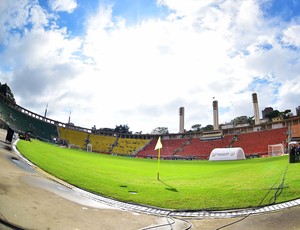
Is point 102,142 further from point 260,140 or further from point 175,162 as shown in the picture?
point 260,140

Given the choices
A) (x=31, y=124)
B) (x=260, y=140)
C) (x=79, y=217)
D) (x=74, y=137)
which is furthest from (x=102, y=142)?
(x=79, y=217)

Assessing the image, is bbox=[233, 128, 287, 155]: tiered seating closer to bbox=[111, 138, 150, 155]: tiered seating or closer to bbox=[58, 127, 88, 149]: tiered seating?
bbox=[111, 138, 150, 155]: tiered seating

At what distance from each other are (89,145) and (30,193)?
209ft

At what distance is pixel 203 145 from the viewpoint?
6234cm

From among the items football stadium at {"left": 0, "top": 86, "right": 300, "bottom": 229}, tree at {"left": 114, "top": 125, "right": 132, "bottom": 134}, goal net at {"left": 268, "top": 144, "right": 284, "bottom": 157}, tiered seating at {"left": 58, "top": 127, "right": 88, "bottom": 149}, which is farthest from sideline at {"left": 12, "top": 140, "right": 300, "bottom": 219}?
tree at {"left": 114, "top": 125, "right": 132, "bottom": 134}

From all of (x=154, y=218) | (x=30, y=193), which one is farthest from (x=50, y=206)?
(x=154, y=218)

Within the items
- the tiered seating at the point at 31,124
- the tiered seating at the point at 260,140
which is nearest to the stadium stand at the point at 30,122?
the tiered seating at the point at 31,124

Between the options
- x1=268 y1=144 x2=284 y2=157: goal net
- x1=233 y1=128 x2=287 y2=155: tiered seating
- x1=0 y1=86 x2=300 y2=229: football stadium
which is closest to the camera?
x1=0 y1=86 x2=300 y2=229: football stadium

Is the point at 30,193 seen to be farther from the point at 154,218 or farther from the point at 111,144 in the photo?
the point at 111,144

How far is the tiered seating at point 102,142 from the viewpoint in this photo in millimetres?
71375

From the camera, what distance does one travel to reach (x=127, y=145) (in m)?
76.7

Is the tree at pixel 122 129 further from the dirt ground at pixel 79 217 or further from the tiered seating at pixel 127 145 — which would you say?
the dirt ground at pixel 79 217

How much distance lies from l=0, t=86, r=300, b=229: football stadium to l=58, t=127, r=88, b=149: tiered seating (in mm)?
317

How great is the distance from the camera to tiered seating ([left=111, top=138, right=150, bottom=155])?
238 ft
